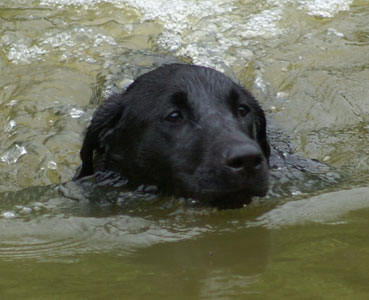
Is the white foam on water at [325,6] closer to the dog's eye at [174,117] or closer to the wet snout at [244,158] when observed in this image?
the dog's eye at [174,117]

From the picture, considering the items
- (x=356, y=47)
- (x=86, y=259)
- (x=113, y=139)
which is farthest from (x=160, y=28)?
(x=86, y=259)

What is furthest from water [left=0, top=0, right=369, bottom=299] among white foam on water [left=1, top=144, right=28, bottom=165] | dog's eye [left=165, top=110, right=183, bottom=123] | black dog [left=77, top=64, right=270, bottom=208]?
dog's eye [left=165, top=110, right=183, bottom=123]

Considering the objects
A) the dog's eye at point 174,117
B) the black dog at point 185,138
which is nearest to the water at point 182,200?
the black dog at point 185,138

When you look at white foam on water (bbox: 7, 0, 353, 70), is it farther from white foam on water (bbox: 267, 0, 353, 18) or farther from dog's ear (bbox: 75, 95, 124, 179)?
dog's ear (bbox: 75, 95, 124, 179)

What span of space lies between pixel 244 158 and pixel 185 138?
2.39 ft

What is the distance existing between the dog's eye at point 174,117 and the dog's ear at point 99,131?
55cm

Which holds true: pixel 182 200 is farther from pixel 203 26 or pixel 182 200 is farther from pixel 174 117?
pixel 203 26

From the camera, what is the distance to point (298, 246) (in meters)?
3.05

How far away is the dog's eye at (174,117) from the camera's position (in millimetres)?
4511

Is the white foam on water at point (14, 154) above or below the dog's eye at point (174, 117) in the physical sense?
below

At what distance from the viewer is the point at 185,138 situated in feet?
14.3

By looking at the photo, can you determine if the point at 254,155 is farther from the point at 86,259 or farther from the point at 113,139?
the point at 113,139

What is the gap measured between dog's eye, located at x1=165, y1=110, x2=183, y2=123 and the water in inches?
20.9

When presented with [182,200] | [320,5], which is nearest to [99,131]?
[182,200]
